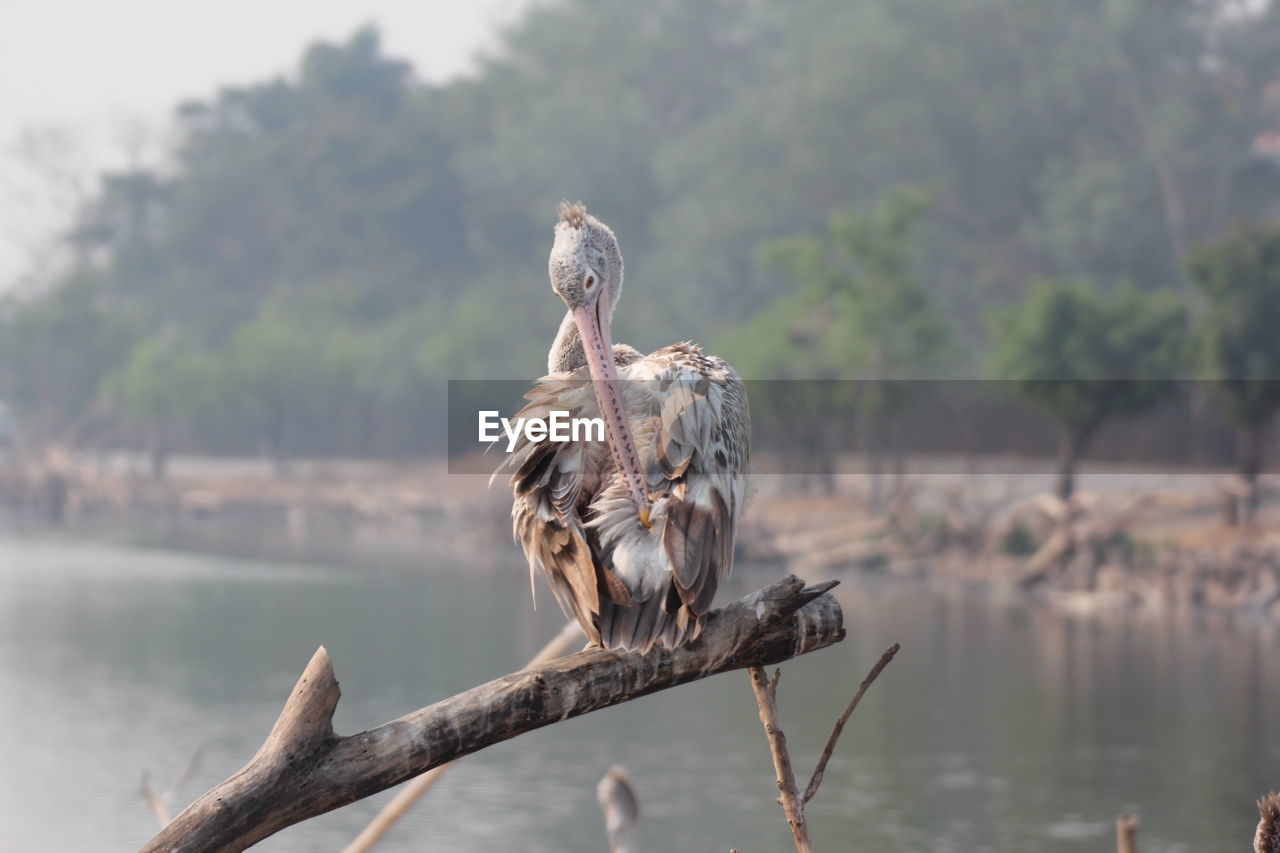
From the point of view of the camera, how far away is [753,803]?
1545 cm

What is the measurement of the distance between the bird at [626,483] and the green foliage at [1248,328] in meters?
22.5

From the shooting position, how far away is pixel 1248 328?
2533cm

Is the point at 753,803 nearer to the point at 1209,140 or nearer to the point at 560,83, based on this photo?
the point at 1209,140

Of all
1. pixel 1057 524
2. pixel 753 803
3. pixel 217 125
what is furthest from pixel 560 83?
pixel 753 803

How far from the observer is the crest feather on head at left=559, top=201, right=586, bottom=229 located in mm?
4484

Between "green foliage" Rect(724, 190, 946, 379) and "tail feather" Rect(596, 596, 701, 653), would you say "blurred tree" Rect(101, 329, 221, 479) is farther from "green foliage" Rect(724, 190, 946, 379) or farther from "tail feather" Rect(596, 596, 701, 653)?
"tail feather" Rect(596, 596, 701, 653)

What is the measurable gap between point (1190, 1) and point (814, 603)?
143 ft

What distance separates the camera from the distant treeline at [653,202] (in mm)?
42312

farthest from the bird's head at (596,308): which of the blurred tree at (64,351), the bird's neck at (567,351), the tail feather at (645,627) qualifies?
the blurred tree at (64,351)

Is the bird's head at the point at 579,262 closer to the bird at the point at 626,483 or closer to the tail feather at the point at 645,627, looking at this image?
the bird at the point at 626,483

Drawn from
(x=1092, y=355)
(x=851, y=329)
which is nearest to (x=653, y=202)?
(x=851, y=329)

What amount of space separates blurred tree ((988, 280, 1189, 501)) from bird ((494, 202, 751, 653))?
24.2 m

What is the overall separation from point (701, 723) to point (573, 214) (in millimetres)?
15234

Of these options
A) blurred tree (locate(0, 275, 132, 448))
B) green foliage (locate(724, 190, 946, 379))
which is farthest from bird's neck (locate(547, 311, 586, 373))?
blurred tree (locate(0, 275, 132, 448))
